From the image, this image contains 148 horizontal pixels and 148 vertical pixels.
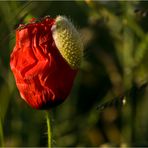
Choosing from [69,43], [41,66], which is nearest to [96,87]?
[41,66]

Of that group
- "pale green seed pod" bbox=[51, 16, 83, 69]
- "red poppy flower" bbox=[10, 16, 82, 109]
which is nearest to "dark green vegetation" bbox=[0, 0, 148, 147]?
"red poppy flower" bbox=[10, 16, 82, 109]

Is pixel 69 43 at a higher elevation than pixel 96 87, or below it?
higher

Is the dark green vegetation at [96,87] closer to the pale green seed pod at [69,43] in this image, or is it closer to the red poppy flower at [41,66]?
the red poppy flower at [41,66]

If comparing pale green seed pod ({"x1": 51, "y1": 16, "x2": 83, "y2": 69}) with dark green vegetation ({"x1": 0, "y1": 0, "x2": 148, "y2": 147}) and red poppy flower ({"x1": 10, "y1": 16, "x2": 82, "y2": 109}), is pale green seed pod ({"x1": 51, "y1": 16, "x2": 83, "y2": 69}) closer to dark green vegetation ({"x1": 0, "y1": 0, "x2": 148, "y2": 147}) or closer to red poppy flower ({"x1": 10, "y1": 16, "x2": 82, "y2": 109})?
red poppy flower ({"x1": 10, "y1": 16, "x2": 82, "y2": 109})

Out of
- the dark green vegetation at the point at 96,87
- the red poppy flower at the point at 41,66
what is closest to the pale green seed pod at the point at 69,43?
the red poppy flower at the point at 41,66

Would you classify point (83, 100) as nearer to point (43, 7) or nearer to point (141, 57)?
point (43, 7)

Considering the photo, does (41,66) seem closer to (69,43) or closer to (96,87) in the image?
(69,43)
